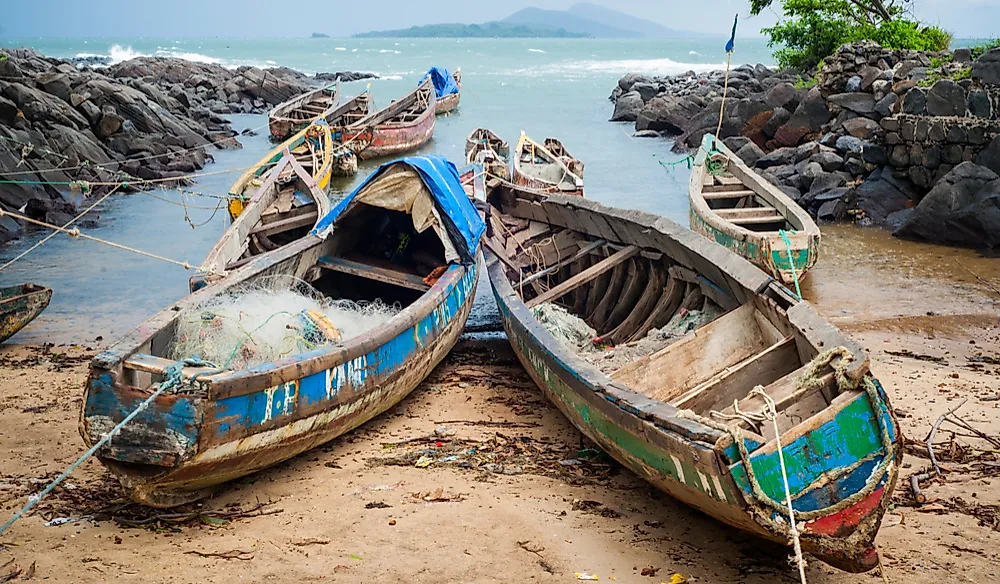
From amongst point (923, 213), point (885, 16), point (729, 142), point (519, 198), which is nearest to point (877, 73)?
point (729, 142)

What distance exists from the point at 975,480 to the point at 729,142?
14269mm

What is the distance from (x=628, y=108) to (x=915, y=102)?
1894cm

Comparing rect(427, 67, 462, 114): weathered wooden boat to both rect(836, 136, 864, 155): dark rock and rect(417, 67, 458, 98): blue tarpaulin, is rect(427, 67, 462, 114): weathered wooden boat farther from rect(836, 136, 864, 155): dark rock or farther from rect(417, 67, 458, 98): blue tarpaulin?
rect(836, 136, 864, 155): dark rock

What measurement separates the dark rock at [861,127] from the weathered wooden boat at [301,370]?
984 cm

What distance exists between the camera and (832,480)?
162 inches

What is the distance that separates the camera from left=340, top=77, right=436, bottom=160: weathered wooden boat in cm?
2145

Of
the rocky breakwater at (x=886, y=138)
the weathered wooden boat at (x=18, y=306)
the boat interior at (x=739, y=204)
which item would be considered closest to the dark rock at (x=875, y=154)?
the rocky breakwater at (x=886, y=138)

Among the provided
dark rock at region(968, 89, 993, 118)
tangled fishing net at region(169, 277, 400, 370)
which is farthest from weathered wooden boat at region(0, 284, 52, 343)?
dark rock at region(968, 89, 993, 118)

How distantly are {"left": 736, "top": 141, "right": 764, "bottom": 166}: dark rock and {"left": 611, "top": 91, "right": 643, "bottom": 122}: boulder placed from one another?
13127 mm

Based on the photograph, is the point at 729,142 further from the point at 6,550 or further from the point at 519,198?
the point at 6,550

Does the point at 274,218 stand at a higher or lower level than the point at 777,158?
lower

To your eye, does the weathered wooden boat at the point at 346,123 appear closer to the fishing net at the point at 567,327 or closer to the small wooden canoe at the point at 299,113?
the small wooden canoe at the point at 299,113

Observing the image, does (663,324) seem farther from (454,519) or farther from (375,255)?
(375,255)

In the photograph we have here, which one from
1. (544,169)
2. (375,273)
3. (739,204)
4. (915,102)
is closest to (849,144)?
(915,102)
